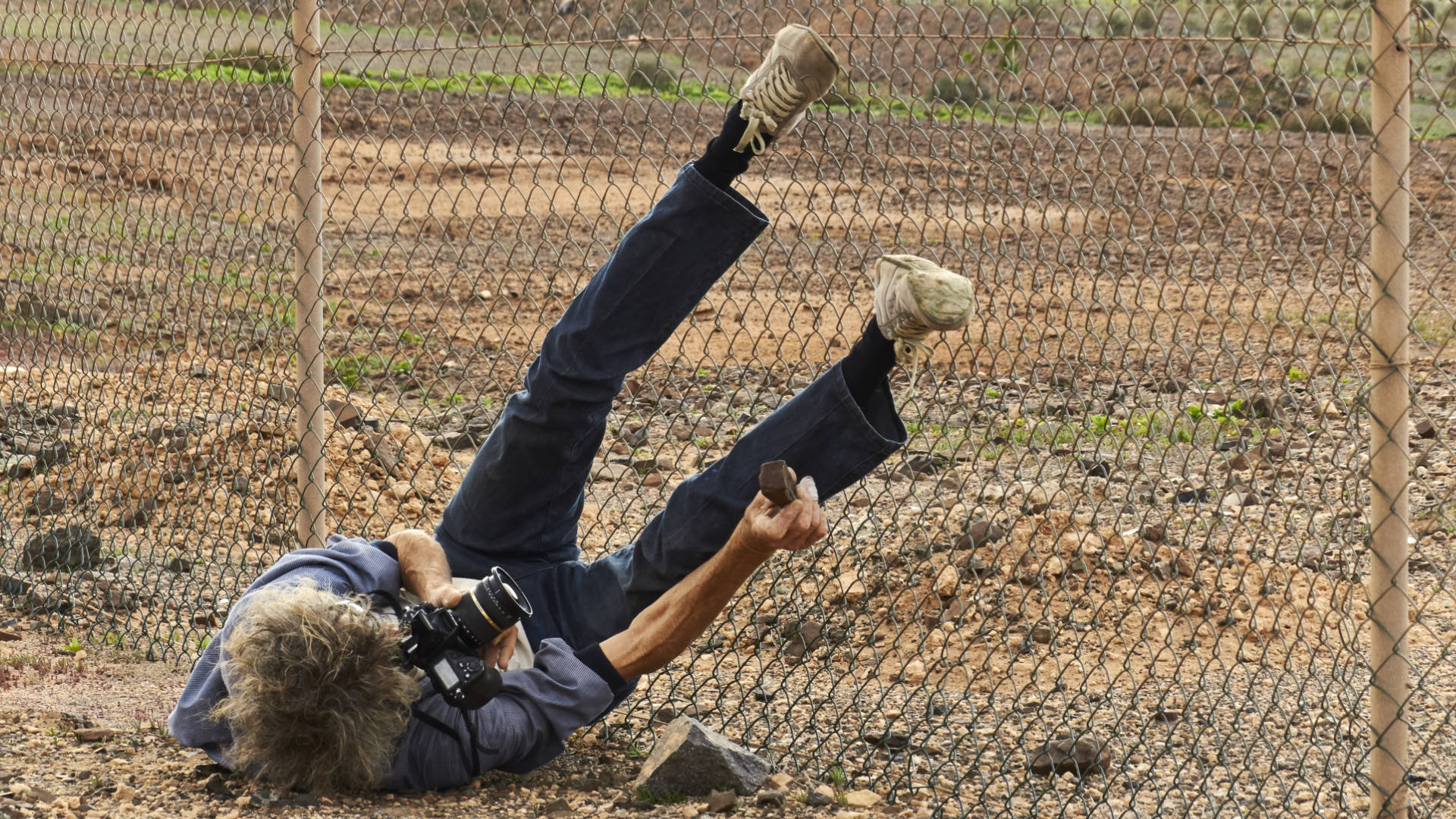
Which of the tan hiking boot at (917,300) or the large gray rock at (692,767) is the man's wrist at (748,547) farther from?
the large gray rock at (692,767)

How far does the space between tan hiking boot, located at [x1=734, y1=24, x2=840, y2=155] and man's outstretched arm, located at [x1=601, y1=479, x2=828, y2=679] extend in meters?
0.83

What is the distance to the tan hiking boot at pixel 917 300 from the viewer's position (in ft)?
9.53

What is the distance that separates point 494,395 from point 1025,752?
18.5 ft

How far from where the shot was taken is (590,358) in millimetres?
3258

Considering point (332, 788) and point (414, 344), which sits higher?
point (332, 788)

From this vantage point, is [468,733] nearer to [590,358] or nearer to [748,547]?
[748,547]

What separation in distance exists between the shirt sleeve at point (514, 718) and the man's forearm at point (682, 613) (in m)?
0.09

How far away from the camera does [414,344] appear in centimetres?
1025

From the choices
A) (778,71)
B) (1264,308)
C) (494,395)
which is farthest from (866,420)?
(1264,308)

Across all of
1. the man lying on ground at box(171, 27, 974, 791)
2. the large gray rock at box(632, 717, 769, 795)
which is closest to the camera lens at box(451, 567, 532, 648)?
the man lying on ground at box(171, 27, 974, 791)

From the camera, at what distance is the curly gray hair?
9.75 ft

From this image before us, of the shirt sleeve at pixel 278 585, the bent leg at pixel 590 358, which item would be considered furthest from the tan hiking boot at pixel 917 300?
the shirt sleeve at pixel 278 585

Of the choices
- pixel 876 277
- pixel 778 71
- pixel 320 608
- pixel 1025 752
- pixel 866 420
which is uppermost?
pixel 778 71

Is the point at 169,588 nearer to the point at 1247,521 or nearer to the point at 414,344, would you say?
the point at 1247,521
